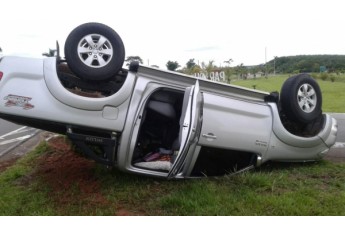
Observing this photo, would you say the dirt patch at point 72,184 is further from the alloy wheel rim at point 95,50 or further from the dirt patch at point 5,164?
the alloy wheel rim at point 95,50

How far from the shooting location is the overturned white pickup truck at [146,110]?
353cm

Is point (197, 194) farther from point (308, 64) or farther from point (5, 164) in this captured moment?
point (308, 64)

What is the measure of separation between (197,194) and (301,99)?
212cm

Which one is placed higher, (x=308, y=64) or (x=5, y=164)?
(x=308, y=64)

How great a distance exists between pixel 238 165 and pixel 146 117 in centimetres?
141

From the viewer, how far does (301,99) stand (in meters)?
4.66

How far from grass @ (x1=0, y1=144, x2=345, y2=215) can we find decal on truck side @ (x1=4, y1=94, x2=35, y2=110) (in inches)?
40.1

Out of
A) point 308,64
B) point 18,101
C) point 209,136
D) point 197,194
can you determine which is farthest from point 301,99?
point 308,64

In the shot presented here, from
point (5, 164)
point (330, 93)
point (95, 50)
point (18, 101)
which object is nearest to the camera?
point (18, 101)

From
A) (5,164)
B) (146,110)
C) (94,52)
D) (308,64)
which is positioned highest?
(308,64)

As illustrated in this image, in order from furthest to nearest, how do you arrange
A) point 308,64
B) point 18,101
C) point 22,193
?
point 308,64 < point 22,193 < point 18,101

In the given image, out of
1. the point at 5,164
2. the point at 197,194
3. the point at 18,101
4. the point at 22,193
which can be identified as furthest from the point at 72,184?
the point at 5,164

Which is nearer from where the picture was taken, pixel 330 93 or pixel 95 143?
pixel 95 143

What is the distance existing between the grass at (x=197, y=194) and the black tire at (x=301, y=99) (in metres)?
0.79
